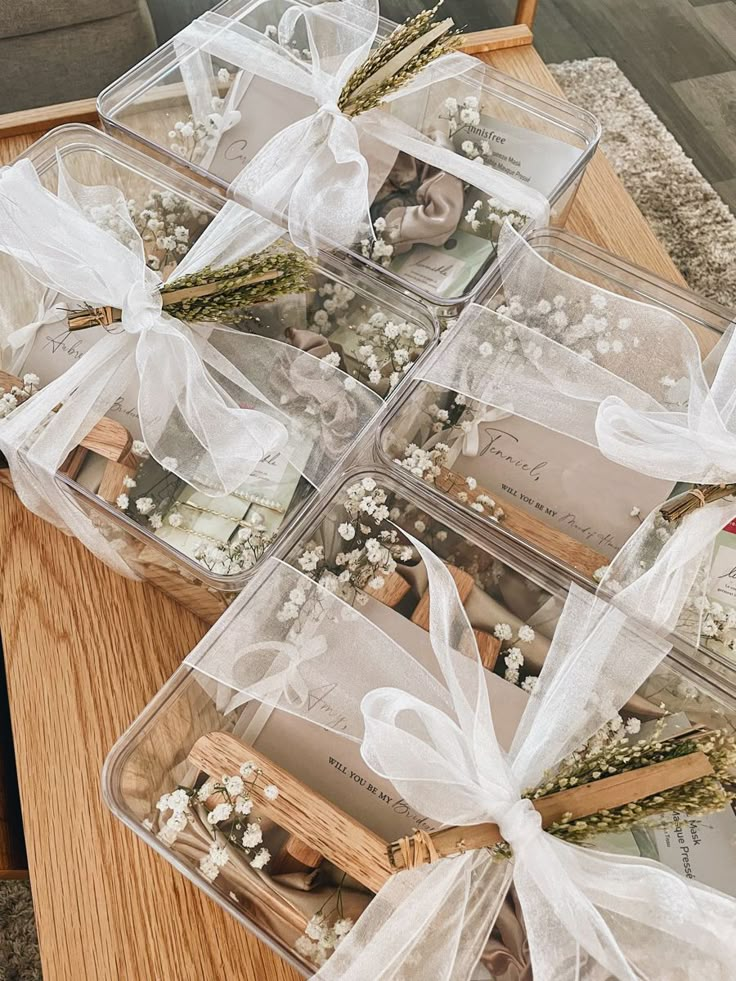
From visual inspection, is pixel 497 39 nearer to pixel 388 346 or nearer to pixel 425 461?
pixel 388 346


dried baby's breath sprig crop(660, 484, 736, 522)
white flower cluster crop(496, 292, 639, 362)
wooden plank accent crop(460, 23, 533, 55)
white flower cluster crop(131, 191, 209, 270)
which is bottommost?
dried baby's breath sprig crop(660, 484, 736, 522)

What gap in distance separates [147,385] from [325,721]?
1.05 feet

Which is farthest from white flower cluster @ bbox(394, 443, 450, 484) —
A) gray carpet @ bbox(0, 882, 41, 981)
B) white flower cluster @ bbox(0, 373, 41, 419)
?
gray carpet @ bbox(0, 882, 41, 981)

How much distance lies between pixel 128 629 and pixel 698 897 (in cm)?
53

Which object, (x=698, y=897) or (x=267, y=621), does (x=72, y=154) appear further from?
(x=698, y=897)

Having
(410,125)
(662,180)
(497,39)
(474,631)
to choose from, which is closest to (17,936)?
(474,631)

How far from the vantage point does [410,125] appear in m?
0.93

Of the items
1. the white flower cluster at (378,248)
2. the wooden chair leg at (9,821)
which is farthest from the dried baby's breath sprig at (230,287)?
the wooden chair leg at (9,821)

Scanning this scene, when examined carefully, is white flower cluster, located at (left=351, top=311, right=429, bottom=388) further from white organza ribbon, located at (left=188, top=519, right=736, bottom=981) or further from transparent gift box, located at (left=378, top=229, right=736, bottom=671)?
white organza ribbon, located at (left=188, top=519, right=736, bottom=981)

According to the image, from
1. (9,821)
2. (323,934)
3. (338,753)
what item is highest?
(338,753)

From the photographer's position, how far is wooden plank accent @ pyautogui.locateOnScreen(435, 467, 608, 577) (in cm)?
70

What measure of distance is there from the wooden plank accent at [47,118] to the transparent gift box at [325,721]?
2.22ft

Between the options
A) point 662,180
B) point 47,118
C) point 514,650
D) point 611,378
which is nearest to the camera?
point 514,650

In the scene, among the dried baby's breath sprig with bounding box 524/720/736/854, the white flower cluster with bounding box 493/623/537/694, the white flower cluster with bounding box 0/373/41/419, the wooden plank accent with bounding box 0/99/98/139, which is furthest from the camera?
the wooden plank accent with bounding box 0/99/98/139
